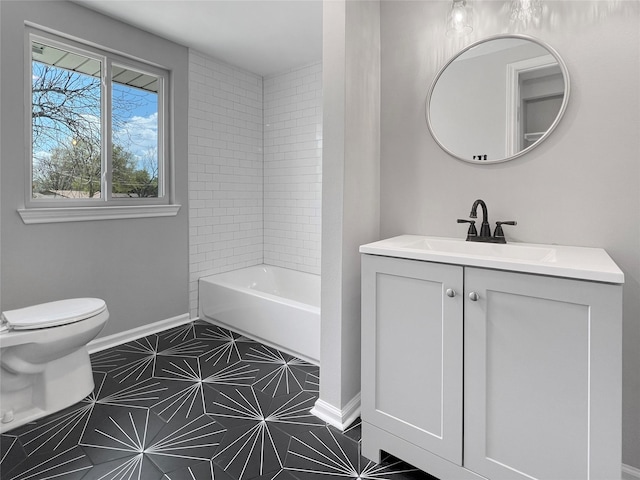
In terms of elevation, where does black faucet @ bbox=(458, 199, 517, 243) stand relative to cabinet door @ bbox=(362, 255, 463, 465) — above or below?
above

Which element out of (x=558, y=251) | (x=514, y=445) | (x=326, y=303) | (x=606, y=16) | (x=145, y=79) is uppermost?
(x=145, y=79)

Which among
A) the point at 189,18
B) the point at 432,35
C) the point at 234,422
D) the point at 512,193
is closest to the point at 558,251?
the point at 512,193

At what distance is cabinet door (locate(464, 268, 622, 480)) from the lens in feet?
3.51

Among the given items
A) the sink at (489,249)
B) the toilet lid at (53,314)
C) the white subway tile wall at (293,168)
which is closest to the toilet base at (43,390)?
the toilet lid at (53,314)

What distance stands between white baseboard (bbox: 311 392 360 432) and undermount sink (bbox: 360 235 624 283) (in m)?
0.91

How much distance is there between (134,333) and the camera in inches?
116

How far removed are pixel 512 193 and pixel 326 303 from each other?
1.06 metres

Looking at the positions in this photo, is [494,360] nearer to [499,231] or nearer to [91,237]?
[499,231]

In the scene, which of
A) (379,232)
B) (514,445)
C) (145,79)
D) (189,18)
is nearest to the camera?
(514,445)

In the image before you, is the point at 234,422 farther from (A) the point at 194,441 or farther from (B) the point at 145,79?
(B) the point at 145,79

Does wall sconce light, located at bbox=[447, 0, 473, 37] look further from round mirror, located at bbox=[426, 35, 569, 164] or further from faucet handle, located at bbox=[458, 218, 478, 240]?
faucet handle, located at bbox=[458, 218, 478, 240]

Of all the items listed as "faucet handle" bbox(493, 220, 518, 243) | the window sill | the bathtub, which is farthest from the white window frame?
"faucet handle" bbox(493, 220, 518, 243)

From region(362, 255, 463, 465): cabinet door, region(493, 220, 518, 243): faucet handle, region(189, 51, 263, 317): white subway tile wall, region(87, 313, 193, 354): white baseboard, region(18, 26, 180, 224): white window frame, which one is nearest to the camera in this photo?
region(362, 255, 463, 465): cabinet door

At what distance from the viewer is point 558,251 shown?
1.45 metres
